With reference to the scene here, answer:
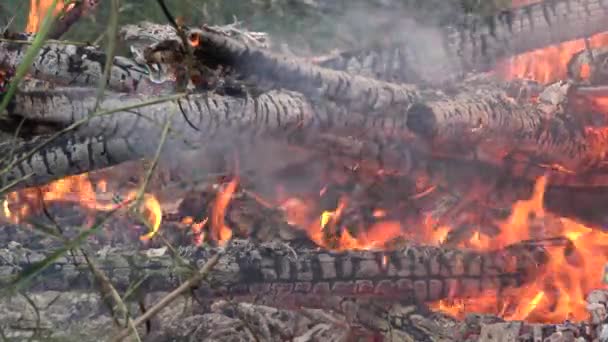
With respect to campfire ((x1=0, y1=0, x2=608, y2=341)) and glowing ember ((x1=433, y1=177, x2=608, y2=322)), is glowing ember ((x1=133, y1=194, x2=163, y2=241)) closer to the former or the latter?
campfire ((x1=0, y1=0, x2=608, y2=341))

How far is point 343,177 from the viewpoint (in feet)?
12.1

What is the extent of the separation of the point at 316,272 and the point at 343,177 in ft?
2.22

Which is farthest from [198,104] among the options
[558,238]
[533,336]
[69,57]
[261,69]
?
[558,238]

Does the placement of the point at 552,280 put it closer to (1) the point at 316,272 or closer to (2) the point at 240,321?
(1) the point at 316,272

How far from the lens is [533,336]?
264 cm

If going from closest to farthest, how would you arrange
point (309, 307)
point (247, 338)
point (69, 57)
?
point (247, 338) → point (309, 307) → point (69, 57)

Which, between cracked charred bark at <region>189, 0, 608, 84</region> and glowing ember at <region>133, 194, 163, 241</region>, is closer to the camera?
glowing ember at <region>133, 194, 163, 241</region>

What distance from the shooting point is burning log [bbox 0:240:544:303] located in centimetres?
306

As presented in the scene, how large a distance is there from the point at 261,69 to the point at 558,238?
1519 mm

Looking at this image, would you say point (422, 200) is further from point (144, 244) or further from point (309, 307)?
point (144, 244)

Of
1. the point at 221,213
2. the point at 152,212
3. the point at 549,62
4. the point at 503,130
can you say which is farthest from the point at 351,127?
the point at 549,62

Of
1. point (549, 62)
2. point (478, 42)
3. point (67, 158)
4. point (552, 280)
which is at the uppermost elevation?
point (478, 42)

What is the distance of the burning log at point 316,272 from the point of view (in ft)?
10.0

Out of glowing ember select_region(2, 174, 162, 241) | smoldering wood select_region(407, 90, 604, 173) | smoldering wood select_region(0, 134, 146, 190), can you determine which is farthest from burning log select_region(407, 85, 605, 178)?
glowing ember select_region(2, 174, 162, 241)
